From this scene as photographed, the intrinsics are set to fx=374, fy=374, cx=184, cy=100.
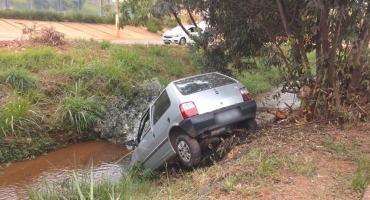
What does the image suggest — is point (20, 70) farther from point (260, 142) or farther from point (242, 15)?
point (260, 142)

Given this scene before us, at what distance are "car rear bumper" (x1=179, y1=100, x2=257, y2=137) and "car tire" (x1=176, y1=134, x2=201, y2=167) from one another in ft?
0.44

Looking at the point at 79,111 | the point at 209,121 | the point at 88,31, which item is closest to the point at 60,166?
the point at 79,111

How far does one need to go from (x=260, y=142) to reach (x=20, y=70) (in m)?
7.84

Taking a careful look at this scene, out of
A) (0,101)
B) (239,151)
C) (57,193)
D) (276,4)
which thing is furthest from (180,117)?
(0,101)

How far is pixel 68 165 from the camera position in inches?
344

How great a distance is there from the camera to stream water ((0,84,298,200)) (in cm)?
757

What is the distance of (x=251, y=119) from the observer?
6457 mm

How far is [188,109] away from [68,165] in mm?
4241

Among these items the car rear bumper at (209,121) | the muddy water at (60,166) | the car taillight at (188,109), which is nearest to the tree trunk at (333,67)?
the car rear bumper at (209,121)

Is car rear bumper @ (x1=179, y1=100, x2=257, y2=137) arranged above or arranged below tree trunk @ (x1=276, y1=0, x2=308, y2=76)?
below

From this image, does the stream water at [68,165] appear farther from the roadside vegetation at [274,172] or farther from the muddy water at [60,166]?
the roadside vegetation at [274,172]

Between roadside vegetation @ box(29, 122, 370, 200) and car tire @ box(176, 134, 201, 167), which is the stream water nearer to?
car tire @ box(176, 134, 201, 167)

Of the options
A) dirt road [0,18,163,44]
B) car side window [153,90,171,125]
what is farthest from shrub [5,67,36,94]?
dirt road [0,18,163,44]

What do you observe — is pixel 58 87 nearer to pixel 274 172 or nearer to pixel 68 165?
pixel 68 165
